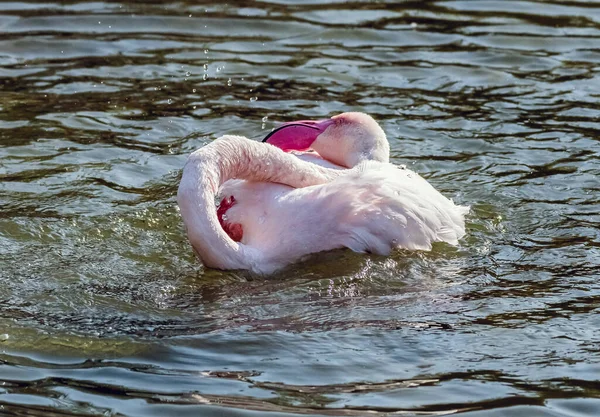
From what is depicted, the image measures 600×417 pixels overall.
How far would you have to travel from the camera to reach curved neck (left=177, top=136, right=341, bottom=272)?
5477 mm

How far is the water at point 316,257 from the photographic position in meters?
4.65

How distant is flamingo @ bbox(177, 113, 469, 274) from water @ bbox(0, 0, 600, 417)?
0.13 metres

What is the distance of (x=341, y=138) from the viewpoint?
23.1 ft

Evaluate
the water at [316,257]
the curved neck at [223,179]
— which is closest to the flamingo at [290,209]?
the curved neck at [223,179]

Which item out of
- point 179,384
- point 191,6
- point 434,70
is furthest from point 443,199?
point 191,6

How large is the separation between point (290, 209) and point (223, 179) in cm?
40

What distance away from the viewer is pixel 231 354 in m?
4.87

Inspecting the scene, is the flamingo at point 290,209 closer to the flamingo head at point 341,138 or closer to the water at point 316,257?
the water at point 316,257

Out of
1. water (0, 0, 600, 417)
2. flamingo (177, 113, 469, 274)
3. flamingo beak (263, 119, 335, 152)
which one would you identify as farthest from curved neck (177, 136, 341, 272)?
flamingo beak (263, 119, 335, 152)

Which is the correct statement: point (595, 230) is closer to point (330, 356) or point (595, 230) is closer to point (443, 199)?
point (443, 199)

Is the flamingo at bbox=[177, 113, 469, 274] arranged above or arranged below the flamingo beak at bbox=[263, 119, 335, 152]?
below

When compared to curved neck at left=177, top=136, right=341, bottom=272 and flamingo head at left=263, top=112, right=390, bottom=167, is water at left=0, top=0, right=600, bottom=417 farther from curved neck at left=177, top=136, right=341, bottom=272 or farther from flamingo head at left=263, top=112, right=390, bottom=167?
flamingo head at left=263, top=112, right=390, bottom=167

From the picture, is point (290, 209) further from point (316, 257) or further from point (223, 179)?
point (223, 179)

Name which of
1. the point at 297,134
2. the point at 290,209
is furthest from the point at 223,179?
the point at 297,134
